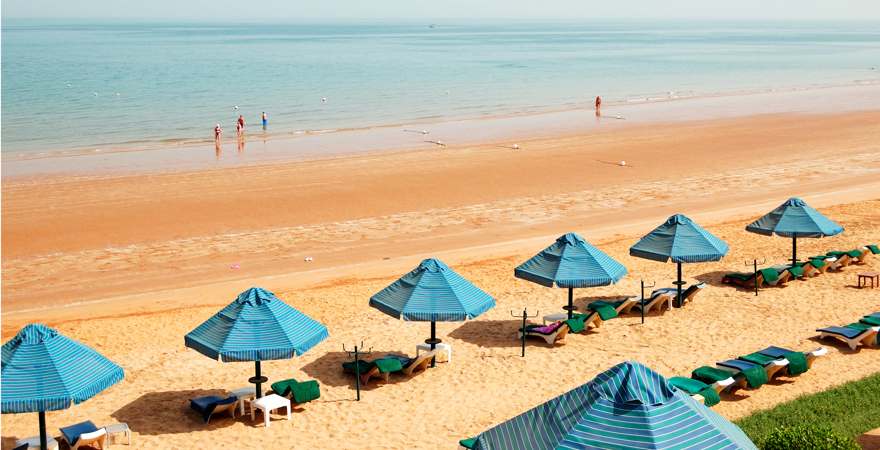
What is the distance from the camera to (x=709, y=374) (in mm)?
13312

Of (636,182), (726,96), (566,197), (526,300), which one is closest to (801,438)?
(526,300)

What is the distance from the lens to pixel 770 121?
4631 centimetres

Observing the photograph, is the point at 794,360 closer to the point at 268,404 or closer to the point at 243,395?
the point at 268,404

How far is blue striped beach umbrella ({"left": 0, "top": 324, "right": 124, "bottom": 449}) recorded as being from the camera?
10.9 metres

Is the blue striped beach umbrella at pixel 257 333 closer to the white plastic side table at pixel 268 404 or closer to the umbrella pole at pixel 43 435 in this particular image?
the white plastic side table at pixel 268 404

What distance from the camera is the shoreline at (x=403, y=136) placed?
3584 cm

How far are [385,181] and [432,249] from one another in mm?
8715

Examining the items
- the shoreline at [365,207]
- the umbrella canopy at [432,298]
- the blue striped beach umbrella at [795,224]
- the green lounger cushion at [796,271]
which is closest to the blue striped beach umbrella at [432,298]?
the umbrella canopy at [432,298]

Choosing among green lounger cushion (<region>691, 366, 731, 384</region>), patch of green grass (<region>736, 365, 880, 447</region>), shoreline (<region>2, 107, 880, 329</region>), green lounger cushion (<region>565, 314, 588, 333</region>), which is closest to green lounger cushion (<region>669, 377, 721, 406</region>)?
green lounger cushion (<region>691, 366, 731, 384</region>)

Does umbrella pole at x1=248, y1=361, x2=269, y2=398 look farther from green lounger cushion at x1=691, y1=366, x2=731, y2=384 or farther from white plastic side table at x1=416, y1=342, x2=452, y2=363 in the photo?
green lounger cushion at x1=691, y1=366, x2=731, y2=384

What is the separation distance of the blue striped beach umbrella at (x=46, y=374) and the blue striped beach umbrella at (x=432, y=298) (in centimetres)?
401

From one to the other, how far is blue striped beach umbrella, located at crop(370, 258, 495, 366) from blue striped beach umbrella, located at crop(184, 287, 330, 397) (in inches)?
58.5

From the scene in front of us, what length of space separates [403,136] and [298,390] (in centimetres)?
3012

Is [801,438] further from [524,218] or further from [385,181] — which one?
[385,181]
